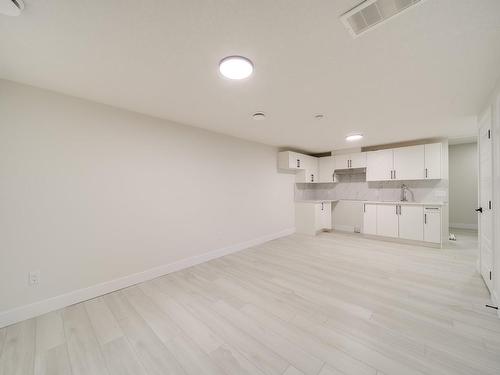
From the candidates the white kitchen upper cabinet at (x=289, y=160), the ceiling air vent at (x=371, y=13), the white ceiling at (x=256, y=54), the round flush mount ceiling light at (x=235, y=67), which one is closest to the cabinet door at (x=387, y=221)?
the white kitchen upper cabinet at (x=289, y=160)

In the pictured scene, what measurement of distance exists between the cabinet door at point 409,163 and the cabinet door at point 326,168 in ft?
5.01

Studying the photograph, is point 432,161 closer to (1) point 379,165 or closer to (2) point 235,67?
(1) point 379,165

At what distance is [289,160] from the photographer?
16.3 ft

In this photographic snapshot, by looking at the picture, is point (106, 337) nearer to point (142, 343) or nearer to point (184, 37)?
point (142, 343)

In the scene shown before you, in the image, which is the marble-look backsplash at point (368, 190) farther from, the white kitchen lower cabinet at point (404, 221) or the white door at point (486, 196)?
the white door at point (486, 196)

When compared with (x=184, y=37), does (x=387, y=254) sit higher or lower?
lower

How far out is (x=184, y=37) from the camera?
138 centimetres

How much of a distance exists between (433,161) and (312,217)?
2.91 meters

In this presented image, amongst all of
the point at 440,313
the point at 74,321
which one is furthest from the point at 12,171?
the point at 440,313

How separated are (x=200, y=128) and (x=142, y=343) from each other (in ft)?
9.89

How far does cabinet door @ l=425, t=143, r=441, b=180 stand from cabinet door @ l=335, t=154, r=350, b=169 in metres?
1.64

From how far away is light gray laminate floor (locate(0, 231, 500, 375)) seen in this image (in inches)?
56.2

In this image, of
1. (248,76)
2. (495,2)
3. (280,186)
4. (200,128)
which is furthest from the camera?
(280,186)

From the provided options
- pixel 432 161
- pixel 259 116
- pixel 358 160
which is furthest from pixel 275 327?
pixel 432 161
